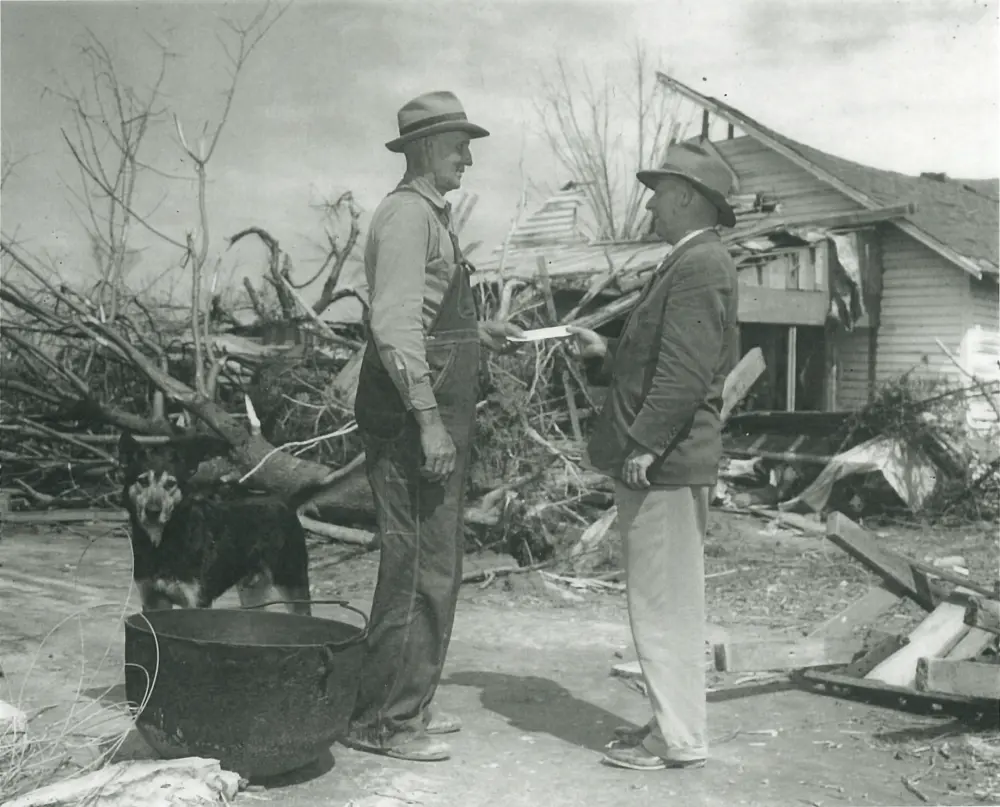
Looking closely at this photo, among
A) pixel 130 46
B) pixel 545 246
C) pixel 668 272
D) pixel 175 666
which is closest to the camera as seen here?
pixel 175 666

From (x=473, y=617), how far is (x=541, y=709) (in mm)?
2160

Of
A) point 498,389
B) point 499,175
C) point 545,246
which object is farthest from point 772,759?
point 545,246

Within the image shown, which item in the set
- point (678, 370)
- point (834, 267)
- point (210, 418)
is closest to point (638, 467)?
point (678, 370)

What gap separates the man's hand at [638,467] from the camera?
3836mm

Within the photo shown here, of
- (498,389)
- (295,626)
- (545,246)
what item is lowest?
(295,626)

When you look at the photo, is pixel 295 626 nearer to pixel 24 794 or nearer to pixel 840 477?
pixel 24 794

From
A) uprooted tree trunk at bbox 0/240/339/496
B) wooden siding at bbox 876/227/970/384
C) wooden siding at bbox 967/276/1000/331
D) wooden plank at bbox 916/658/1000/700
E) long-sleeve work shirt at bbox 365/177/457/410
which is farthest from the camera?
wooden siding at bbox 967/276/1000/331

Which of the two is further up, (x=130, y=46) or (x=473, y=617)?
(x=130, y=46)

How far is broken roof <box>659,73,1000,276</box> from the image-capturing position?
17.1 metres

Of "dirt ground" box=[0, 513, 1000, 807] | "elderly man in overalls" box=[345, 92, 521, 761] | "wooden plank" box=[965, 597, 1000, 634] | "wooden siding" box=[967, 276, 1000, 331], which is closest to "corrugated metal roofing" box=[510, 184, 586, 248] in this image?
"wooden siding" box=[967, 276, 1000, 331]

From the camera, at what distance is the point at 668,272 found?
3.96 meters

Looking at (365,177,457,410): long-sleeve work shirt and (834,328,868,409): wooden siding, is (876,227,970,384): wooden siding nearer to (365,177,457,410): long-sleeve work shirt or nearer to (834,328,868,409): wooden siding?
(834,328,868,409): wooden siding

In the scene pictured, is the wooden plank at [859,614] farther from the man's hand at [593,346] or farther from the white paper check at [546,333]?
the white paper check at [546,333]

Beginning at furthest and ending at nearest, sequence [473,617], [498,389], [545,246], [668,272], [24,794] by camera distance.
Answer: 1. [545,246]
2. [498,389]
3. [473,617]
4. [668,272]
5. [24,794]
